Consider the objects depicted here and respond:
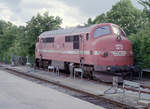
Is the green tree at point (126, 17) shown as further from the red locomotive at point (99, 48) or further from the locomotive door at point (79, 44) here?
the locomotive door at point (79, 44)

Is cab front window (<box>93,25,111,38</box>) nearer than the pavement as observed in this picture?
No

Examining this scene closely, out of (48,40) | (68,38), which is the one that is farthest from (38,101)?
(48,40)

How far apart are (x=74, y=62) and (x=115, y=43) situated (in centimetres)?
374

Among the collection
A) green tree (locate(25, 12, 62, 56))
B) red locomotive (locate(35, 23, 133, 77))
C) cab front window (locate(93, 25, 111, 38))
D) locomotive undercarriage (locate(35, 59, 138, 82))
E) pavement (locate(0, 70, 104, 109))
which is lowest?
pavement (locate(0, 70, 104, 109))

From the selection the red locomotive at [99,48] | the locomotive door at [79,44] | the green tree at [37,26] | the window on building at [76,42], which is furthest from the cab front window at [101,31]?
the green tree at [37,26]

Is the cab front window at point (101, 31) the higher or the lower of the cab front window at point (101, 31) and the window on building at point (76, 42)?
the higher

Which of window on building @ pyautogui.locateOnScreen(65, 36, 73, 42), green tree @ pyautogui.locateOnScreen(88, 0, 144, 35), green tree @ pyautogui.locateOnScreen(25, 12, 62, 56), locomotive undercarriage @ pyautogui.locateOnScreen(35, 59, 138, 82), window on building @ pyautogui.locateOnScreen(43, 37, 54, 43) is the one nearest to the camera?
locomotive undercarriage @ pyautogui.locateOnScreen(35, 59, 138, 82)

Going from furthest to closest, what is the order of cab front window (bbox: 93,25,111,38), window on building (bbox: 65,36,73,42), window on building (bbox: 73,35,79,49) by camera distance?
window on building (bbox: 65,36,73,42), window on building (bbox: 73,35,79,49), cab front window (bbox: 93,25,111,38)

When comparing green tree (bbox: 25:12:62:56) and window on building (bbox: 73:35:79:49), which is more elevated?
green tree (bbox: 25:12:62:56)

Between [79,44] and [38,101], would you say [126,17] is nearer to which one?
[79,44]

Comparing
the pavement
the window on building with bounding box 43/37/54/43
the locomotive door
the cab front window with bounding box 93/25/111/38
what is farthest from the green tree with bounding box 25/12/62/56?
the pavement

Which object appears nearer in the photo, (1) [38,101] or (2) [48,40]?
(1) [38,101]

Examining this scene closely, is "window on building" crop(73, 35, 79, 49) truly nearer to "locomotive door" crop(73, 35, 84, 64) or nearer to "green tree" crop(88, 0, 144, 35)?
"locomotive door" crop(73, 35, 84, 64)

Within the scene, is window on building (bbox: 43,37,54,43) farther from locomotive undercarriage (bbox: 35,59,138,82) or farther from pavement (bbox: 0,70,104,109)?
pavement (bbox: 0,70,104,109)
